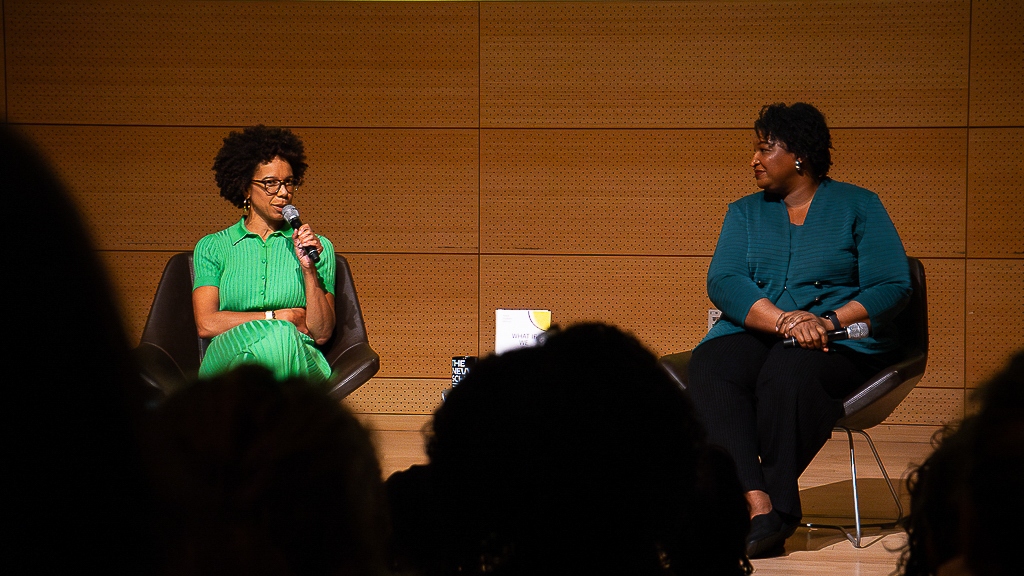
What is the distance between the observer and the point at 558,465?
2.45ft

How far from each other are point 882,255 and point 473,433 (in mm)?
2613

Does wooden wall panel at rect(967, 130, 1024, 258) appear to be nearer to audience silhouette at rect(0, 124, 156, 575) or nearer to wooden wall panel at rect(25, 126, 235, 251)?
wooden wall panel at rect(25, 126, 235, 251)

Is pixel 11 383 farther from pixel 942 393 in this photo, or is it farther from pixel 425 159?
pixel 942 393

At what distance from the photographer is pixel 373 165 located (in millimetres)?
4945

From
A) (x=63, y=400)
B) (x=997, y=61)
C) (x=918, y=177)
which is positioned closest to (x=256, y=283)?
(x=63, y=400)

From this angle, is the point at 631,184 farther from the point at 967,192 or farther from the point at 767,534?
the point at 767,534

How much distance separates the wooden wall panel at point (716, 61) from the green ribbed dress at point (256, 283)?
189cm

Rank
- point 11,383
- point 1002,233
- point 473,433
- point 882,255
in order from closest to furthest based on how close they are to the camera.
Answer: point 11,383, point 473,433, point 882,255, point 1002,233

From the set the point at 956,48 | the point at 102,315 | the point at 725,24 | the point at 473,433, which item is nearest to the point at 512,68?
the point at 725,24

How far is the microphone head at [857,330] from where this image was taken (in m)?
2.87

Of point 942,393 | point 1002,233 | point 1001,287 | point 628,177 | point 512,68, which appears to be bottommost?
point 942,393

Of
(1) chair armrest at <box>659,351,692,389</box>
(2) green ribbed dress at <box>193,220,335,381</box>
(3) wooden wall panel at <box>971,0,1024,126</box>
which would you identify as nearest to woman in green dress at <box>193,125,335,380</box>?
(2) green ribbed dress at <box>193,220,335,381</box>

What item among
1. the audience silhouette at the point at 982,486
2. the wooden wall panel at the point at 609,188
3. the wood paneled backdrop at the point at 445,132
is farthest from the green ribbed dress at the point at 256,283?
the audience silhouette at the point at 982,486

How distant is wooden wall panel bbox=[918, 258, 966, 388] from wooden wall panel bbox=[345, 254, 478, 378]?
2521 mm
